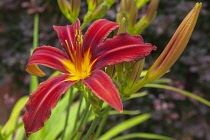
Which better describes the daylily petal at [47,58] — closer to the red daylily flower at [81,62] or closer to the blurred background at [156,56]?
the red daylily flower at [81,62]

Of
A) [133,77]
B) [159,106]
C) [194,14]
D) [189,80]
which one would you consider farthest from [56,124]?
[189,80]

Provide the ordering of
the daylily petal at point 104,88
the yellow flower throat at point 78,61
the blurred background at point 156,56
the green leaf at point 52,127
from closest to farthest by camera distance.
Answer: the daylily petal at point 104,88 < the yellow flower throat at point 78,61 < the green leaf at point 52,127 < the blurred background at point 156,56

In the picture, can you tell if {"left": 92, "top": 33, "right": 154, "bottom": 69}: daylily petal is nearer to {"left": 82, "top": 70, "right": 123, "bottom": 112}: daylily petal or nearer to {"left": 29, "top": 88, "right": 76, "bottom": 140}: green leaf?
{"left": 82, "top": 70, "right": 123, "bottom": 112}: daylily petal

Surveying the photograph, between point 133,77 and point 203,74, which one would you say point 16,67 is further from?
point 133,77

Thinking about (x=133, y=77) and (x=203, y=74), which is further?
(x=203, y=74)

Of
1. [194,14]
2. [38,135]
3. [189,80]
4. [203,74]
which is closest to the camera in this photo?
[194,14]

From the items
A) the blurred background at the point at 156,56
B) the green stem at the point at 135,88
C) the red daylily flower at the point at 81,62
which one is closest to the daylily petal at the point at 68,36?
the red daylily flower at the point at 81,62

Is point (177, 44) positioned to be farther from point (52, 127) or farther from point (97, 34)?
point (52, 127)
